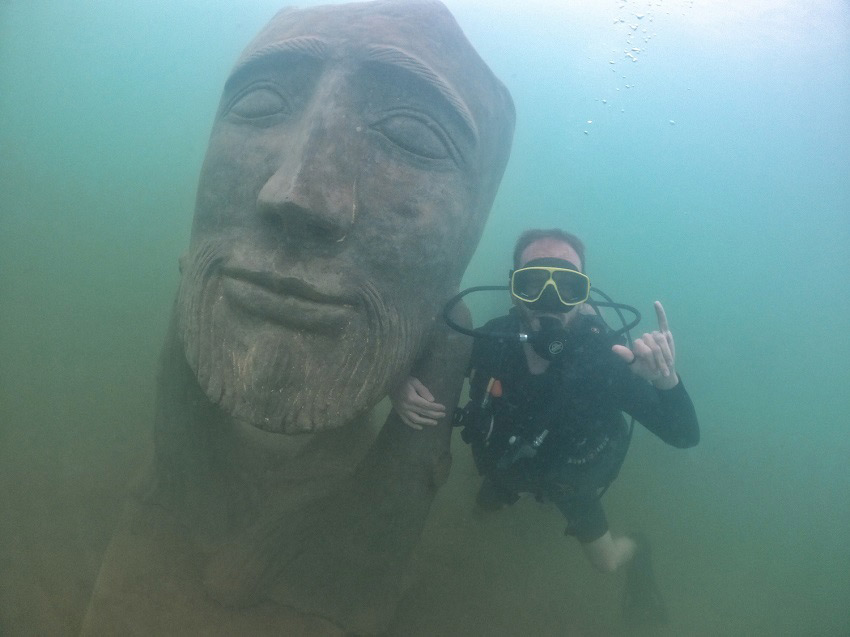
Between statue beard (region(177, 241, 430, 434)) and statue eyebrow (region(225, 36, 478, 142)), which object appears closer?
statue beard (region(177, 241, 430, 434))

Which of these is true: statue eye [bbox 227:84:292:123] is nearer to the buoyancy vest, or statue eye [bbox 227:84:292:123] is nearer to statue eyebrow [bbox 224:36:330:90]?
statue eyebrow [bbox 224:36:330:90]

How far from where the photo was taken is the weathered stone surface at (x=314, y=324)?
1.97 meters

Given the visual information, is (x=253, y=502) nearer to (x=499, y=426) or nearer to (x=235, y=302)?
(x=235, y=302)

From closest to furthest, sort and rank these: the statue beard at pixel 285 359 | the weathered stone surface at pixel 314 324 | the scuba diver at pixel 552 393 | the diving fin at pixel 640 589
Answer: the statue beard at pixel 285 359 → the weathered stone surface at pixel 314 324 → the scuba diver at pixel 552 393 → the diving fin at pixel 640 589

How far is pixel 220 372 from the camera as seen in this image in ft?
6.29

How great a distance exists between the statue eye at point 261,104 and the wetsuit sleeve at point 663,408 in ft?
8.18

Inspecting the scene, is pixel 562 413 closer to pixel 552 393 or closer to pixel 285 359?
pixel 552 393

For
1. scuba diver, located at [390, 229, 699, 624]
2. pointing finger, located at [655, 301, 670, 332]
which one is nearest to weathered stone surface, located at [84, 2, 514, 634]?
scuba diver, located at [390, 229, 699, 624]

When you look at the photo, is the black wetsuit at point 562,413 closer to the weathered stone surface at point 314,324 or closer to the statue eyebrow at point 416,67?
the weathered stone surface at point 314,324

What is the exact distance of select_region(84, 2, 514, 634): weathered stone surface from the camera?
197cm

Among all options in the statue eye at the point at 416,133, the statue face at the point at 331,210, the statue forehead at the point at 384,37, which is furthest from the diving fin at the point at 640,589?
the statue forehead at the point at 384,37

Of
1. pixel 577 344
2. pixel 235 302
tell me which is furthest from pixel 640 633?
pixel 235 302

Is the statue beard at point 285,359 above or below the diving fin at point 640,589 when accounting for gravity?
above

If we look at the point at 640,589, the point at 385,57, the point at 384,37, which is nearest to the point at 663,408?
the point at 385,57
